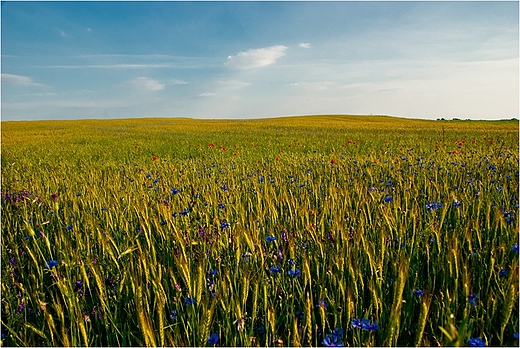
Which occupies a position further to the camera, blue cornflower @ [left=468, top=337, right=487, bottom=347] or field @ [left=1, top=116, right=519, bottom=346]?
field @ [left=1, top=116, right=519, bottom=346]

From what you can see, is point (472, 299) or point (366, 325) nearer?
point (366, 325)

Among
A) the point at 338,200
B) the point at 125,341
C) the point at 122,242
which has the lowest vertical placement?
the point at 125,341

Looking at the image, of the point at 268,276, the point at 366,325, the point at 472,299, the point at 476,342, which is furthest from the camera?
the point at 268,276

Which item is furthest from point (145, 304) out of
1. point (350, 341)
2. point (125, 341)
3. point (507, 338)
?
point (507, 338)

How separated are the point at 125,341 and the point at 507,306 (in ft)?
4.48

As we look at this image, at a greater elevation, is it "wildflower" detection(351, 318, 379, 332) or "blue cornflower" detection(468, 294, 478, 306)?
"blue cornflower" detection(468, 294, 478, 306)

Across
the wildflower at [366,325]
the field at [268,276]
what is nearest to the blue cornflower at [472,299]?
the field at [268,276]

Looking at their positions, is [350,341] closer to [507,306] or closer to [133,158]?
[507,306]

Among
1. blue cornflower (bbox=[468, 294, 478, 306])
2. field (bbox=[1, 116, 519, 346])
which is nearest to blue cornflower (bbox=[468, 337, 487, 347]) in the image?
field (bbox=[1, 116, 519, 346])

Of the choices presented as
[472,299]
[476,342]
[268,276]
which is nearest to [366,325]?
[476,342]

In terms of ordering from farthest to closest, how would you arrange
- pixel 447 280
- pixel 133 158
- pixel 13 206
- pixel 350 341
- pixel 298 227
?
pixel 133 158 → pixel 13 206 → pixel 298 227 → pixel 447 280 → pixel 350 341

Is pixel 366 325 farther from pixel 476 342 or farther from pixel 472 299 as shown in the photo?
pixel 472 299

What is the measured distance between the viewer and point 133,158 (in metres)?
7.91

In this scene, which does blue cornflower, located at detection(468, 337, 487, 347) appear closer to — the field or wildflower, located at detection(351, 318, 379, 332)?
the field
